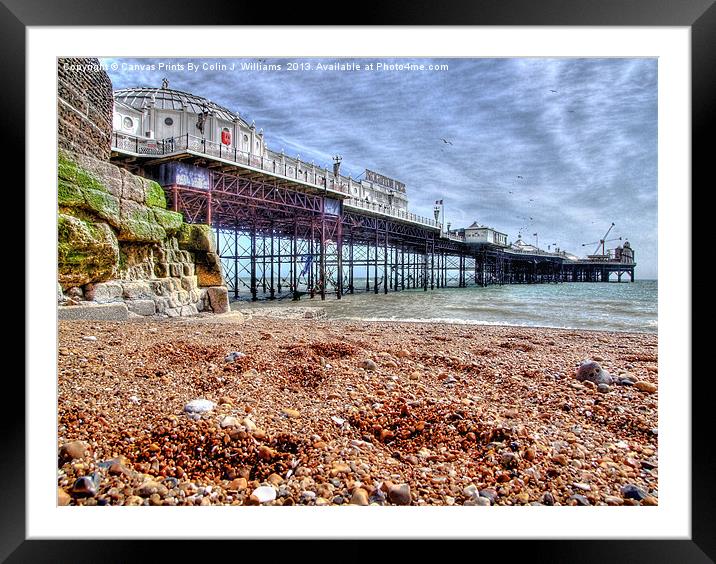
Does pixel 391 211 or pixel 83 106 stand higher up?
pixel 83 106

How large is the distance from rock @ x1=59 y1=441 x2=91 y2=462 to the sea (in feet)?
12.4

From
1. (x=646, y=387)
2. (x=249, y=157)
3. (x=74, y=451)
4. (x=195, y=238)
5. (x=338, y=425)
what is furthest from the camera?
(x=249, y=157)

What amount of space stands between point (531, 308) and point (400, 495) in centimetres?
627

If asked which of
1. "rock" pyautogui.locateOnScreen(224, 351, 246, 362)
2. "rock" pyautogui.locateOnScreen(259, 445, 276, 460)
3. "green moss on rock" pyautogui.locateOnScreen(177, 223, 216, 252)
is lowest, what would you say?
"rock" pyautogui.locateOnScreen(259, 445, 276, 460)

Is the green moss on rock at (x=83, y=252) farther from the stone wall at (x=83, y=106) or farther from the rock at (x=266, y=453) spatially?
the rock at (x=266, y=453)

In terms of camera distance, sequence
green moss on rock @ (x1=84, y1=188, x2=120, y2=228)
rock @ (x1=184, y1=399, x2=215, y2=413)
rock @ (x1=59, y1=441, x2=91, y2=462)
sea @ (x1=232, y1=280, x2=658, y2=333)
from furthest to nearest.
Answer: sea @ (x1=232, y1=280, x2=658, y2=333), green moss on rock @ (x1=84, y1=188, x2=120, y2=228), rock @ (x1=184, y1=399, x2=215, y2=413), rock @ (x1=59, y1=441, x2=91, y2=462)

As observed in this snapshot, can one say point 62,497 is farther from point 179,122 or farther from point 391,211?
point 391,211

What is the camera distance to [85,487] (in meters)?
2.09

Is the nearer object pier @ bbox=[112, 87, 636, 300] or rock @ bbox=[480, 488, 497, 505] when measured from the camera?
rock @ bbox=[480, 488, 497, 505]

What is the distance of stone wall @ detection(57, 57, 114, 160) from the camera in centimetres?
288

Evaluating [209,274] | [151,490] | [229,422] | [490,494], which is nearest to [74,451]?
[151,490]

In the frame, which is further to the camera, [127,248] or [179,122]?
[179,122]

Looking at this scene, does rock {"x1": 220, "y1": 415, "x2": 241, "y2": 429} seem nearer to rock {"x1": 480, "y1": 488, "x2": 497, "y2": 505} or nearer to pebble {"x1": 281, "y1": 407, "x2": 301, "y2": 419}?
→ pebble {"x1": 281, "y1": 407, "x2": 301, "y2": 419}

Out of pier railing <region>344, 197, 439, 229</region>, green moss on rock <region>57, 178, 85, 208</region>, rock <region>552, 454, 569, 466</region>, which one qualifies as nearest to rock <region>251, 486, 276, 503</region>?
rock <region>552, 454, 569, 466</region>
